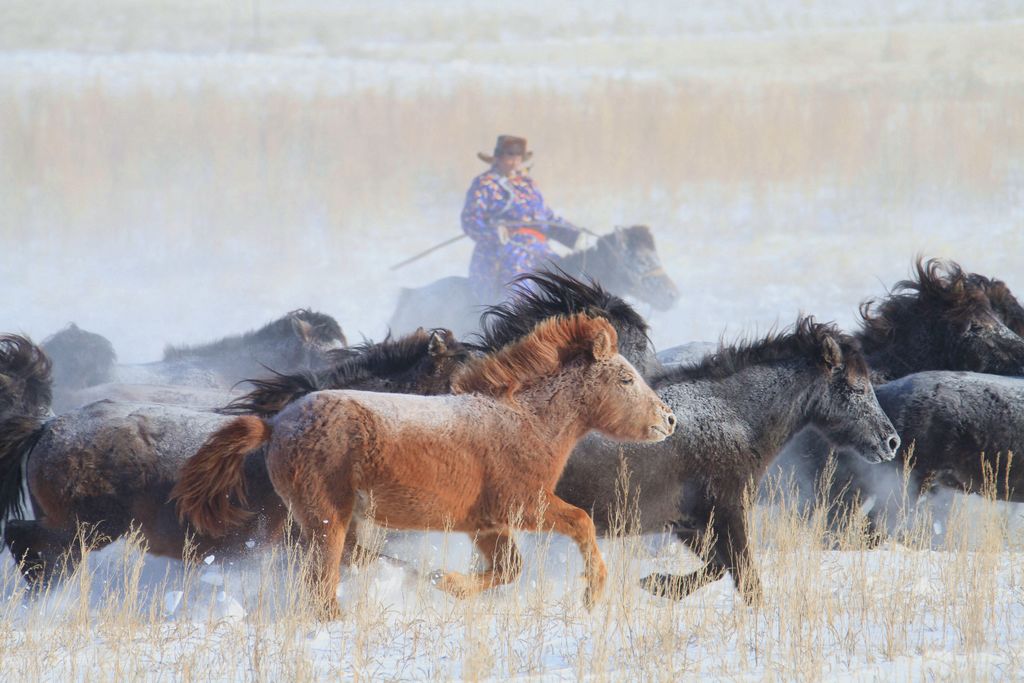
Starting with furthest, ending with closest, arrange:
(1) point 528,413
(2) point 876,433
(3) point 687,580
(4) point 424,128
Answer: (4) point 424,128, (2) point 876,433, (3) point 687,580, (1) point 528,413

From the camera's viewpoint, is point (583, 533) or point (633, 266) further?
point (633, 266)

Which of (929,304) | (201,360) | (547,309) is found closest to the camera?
(547,309)

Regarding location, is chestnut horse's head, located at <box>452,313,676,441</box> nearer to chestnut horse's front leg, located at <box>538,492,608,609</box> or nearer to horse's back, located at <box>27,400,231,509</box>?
chestnut horse's front leg, located at <box>538,492,608,609</box>

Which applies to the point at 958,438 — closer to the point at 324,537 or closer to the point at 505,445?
the point at 505,445

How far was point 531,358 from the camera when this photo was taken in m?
5.35

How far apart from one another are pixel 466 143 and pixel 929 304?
19561 millimetres

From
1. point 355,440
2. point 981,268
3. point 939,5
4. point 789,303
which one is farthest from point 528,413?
point 939,5

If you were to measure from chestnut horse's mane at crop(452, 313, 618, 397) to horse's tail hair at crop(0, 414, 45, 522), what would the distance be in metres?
1.91

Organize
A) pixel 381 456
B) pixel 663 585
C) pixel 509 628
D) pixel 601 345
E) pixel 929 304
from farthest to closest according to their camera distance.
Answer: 1. pixel 929 304
2. pixel 663 585
3. pixel 601 345
4. pixel 381 456
5. pixel 509 628

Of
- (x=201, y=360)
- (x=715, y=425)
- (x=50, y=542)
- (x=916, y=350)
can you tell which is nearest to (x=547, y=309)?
(x=715, y=425)

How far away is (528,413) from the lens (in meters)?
5.23

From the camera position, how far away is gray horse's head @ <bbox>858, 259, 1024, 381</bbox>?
25.1 ft

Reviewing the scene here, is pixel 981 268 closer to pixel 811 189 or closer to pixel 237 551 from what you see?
pixel 811 189

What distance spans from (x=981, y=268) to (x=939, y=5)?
977 centimetres
